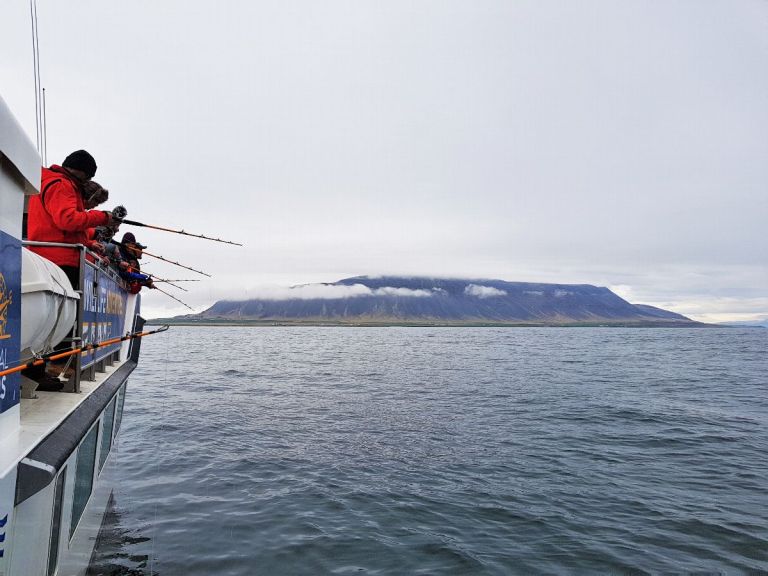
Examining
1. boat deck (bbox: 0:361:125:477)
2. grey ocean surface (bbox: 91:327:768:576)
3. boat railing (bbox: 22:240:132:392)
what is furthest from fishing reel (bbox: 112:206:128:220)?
grey ocean surface (bbox: 91:327:768:576)

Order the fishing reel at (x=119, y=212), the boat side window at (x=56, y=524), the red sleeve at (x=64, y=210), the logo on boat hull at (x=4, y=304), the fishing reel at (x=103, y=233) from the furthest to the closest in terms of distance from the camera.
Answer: the fishing reel at (x=103, y=233)
the fishing reel at (x=119, y=212)
the red sleeve at (x=64, y=210)
the boat side window at (x=56, y=524)
the logo on boat hull at (x=4, y=304)

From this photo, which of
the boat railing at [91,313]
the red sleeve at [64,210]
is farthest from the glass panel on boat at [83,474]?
the red sleeve at [64,210]

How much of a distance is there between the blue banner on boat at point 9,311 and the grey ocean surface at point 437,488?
19.6 ft

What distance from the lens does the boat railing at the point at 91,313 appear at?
6203mm

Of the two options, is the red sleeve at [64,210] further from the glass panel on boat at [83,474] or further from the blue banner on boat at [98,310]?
the glass panel on boat at [83,474]

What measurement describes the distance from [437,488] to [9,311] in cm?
1060

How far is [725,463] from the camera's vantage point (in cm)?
1459

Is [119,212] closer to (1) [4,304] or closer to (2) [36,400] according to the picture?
(2) [36,400]

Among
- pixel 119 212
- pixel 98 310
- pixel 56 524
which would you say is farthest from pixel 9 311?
pixel 119 212

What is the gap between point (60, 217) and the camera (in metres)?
6.38

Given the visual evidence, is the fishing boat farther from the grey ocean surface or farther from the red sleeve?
the grey ocean surface

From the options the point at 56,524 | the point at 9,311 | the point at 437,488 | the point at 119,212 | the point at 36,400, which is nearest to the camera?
the point at 9,311

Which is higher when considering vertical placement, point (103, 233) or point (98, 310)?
point (103, 233)

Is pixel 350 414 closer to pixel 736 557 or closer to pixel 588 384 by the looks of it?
pixel 736 557
